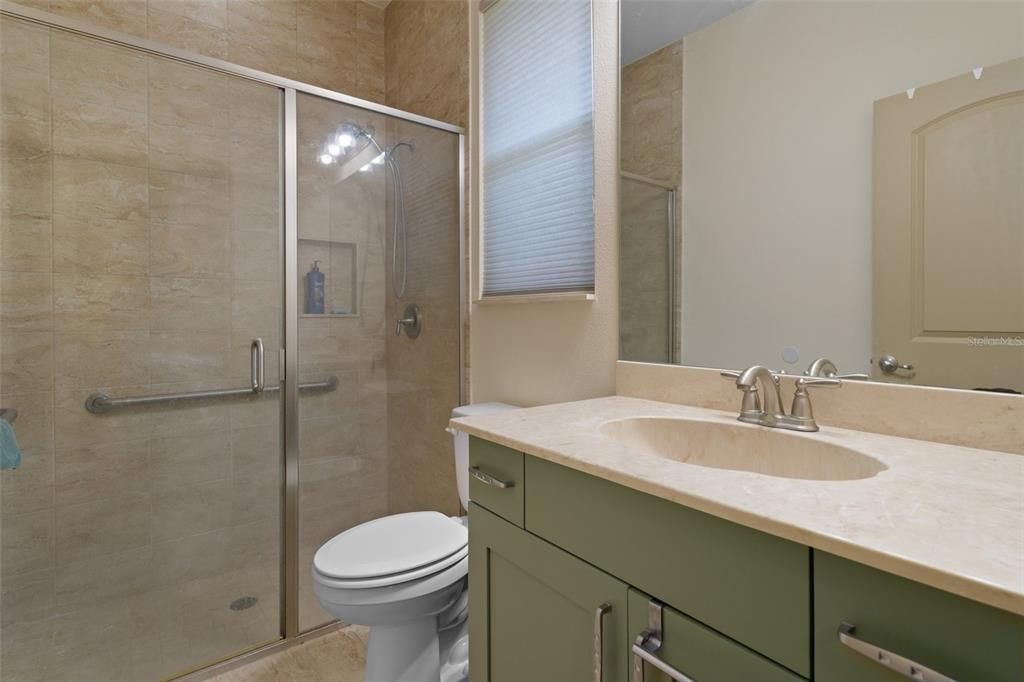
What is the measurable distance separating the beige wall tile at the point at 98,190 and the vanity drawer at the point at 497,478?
4.30 ft

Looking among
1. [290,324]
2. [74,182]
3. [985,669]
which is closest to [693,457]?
[985,669]

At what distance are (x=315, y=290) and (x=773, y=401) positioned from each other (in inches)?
57.8

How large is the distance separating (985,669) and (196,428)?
1854 mm

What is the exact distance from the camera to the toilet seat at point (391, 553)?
1.24 m

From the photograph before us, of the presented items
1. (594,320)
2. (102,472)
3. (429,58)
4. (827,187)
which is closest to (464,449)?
(594,320)

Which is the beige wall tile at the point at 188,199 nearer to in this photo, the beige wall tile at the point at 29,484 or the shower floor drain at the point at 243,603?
the beige wall tile at the point at 29,484

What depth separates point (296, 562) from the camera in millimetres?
1759

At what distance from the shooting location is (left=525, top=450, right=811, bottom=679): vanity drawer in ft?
1.78

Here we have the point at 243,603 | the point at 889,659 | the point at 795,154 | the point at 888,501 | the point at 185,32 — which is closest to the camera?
the point at 889,659

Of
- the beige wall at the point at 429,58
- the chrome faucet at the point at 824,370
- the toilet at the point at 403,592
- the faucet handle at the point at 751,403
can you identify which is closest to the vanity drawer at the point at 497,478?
the toilet at the point at 403,592

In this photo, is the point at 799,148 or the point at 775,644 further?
the point at 799,148

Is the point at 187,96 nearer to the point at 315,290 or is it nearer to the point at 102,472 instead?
the point at 315,290

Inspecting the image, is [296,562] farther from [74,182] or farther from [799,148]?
[799,148]

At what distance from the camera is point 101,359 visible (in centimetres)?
150
